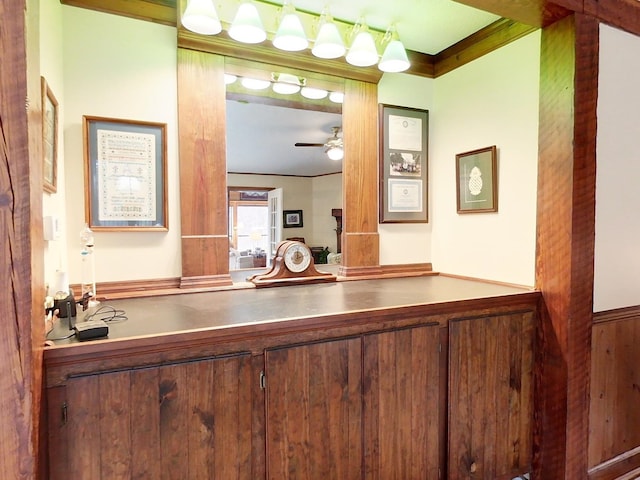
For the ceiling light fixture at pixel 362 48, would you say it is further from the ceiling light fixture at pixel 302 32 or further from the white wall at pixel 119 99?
the white wall at pixel 119 99

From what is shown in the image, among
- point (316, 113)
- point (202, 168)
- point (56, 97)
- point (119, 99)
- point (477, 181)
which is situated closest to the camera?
point (56, 97)

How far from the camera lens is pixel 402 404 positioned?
147 cm

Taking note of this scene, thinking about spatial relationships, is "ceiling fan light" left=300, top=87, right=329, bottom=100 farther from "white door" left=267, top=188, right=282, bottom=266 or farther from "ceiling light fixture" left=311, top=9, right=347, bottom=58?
"white door" left=267, top=188, right=282, bottom=266

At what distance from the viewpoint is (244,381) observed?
1.22 m

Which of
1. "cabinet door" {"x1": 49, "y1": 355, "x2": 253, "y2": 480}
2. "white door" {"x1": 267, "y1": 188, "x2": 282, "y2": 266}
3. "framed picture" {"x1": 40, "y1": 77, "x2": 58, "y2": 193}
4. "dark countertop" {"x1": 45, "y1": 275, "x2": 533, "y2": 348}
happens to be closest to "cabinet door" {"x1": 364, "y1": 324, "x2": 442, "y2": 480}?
"dark countertop" {"x1": 45, "y1": 275, "x2": 533, "y2": 348}

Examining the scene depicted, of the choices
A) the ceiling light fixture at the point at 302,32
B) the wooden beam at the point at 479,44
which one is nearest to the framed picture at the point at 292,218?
the wooden beam at the point at 479,44

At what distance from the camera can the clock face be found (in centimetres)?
199

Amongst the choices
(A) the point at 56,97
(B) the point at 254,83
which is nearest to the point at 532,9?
(B) the point at 254,83

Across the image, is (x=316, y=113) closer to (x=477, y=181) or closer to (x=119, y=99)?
(x=477, y=181)

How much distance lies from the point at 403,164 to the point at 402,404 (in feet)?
4.59

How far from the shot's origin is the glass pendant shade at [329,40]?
70.8 inches

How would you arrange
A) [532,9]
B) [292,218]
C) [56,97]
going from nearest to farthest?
[56,97] → [532,9] → [292,218]

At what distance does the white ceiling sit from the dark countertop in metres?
1.37

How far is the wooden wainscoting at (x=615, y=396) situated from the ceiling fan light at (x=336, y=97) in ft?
5.58
